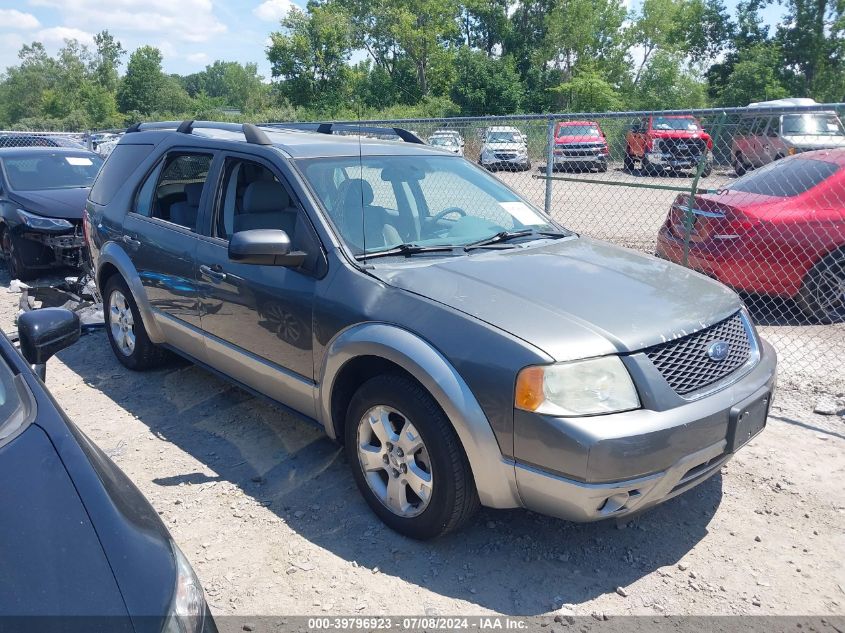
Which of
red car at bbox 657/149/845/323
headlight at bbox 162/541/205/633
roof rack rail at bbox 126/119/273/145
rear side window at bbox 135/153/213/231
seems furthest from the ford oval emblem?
red car at bbox 657/149/845/323

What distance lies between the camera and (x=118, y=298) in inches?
206

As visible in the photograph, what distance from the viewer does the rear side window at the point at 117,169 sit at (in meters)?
5.10

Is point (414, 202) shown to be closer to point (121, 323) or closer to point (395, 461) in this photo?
point (395, 461)

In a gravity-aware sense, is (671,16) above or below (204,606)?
above

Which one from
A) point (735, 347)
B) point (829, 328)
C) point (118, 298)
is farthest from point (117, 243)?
point (829, 328)

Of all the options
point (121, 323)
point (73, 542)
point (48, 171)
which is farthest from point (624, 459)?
point (48, 171)

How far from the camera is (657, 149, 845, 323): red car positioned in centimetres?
596

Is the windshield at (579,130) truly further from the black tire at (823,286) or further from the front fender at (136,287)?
the front fender at (136,287)

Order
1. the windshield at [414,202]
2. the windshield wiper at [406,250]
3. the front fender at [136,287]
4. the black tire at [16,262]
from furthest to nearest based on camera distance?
Result: the black tire at [16,262]
the front fender at [136,287]
the windshield at [414,202]
the windshield wiper at [406,250]

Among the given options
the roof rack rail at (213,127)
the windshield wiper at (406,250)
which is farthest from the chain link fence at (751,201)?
the windshield wiper at (406,250)

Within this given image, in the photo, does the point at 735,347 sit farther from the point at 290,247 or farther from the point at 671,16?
the point at 671,16

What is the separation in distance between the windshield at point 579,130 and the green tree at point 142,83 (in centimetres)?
6834

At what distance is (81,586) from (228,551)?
5.29 ft

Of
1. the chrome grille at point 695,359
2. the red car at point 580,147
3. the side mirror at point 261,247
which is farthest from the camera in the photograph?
the red car at point 580,147
